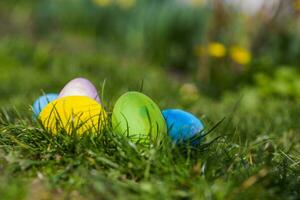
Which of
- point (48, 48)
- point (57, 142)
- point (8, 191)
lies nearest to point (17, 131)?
point (57, 142)

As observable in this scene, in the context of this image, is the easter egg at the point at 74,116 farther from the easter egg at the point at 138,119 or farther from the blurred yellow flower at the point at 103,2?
the blurred yellow flower at the point at 103,2

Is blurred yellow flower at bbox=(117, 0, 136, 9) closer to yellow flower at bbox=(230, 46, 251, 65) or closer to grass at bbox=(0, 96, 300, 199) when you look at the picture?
yellow flower at bbox=(230, 46, 251, 65)

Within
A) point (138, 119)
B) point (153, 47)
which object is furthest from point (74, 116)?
point (153, 47)

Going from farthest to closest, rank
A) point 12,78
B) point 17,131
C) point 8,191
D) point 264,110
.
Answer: point 12,78 < point 264,110 < point 17,131 < point 8,191

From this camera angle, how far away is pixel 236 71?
20.5 ft

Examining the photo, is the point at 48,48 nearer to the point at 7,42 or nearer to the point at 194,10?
the point at 7,42

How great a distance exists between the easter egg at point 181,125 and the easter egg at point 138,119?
6 centimetres

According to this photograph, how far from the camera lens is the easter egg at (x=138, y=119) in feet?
8.61

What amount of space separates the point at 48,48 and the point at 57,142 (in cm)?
464

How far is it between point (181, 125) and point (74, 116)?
50 cm

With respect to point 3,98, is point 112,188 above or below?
above

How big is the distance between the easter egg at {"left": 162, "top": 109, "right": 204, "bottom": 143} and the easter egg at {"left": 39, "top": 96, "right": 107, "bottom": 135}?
32cm

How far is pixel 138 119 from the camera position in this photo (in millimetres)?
2682

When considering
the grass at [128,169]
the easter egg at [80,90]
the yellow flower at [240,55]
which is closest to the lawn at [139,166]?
the grass at [128,169]
